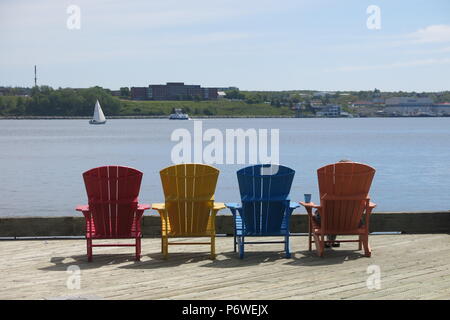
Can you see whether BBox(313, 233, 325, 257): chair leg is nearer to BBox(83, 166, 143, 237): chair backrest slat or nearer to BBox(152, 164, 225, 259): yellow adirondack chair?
BBox(152, 164, 225, 259): yellow adirondack chair

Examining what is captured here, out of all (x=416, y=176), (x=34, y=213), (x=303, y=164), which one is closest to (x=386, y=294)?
(x=34, y=213)

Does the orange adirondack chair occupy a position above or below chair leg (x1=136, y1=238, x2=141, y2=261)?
above

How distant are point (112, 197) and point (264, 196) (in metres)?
1.54

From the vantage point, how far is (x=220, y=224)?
28.5ft

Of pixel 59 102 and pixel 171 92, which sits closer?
pixel 59 102

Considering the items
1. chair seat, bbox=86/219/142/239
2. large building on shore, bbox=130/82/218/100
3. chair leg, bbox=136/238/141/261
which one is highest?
large building on shore, bbox=130/82/218/100

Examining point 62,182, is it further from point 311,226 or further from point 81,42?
point 81,42

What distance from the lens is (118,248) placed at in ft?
26.1

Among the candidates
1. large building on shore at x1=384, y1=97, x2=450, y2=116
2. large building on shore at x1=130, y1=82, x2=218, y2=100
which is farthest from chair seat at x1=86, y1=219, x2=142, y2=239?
large building on shore at x1=384, y1=97, x2=450, y2=116

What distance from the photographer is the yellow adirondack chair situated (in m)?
7.17

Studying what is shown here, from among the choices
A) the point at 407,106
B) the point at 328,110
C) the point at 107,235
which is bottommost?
the point at 107,235

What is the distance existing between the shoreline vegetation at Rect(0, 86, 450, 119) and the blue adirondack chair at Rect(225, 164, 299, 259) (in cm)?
14220

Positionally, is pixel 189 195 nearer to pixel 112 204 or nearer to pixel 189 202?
pixel 189 202

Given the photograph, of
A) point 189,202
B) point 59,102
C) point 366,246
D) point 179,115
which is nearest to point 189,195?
point 189,202
